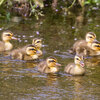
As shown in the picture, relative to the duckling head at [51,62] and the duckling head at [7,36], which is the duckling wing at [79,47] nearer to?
the duckling head at [51,62]

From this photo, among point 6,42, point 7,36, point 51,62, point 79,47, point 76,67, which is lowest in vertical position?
point 76,67

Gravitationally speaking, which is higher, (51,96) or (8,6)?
(8,6)

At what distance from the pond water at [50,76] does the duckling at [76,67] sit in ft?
0.37

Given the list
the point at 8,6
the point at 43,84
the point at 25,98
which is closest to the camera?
the point at 25,98

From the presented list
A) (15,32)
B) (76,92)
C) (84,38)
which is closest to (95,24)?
(84,38)

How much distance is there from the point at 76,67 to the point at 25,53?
153 centimetres

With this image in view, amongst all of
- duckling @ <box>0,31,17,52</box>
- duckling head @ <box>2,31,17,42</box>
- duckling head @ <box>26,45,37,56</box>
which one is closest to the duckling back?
duckling head @ <box>26,45,37,56</box>

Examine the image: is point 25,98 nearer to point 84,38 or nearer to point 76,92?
point 76,92

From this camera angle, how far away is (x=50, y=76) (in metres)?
8.09

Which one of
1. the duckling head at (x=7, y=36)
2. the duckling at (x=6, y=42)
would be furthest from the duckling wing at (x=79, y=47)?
the duckling head at (x=7, y=36)

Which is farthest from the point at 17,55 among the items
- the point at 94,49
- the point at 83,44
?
the point at 94,49

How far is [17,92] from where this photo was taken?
7051 mm

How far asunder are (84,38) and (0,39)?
216cm

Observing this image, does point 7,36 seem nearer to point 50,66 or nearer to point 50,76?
point 50,66
